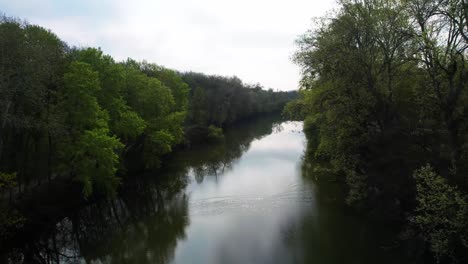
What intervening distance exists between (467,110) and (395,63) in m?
4.09

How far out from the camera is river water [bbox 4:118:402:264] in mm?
14672

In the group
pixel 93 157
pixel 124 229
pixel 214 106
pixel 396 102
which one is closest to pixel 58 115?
pixel 93 157

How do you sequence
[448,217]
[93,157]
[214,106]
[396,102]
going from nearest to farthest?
[448,217] < [396,102] < [93,157] < [214,106]

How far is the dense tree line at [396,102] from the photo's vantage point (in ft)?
42.2

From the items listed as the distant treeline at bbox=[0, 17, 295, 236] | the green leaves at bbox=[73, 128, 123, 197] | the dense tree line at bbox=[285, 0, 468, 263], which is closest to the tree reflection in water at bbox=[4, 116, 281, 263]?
the distant treeline at bbox=[0, 17, 295, 236]

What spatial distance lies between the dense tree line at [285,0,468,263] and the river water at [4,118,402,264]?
2.40 metres

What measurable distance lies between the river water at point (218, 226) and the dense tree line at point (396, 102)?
240 centimetres

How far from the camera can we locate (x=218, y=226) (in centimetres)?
1783

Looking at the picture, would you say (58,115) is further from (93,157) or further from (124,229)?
(124,229)

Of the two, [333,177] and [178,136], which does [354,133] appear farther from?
[178,136]

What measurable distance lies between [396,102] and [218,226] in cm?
1070

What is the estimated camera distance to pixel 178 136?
112 feet

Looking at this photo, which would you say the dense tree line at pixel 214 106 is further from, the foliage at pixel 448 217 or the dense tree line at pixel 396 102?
the foliage at pixel 448 217

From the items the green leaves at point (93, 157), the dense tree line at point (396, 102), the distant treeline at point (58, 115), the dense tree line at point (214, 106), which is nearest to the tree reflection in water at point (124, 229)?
the distant treeline at point (58, 115)
